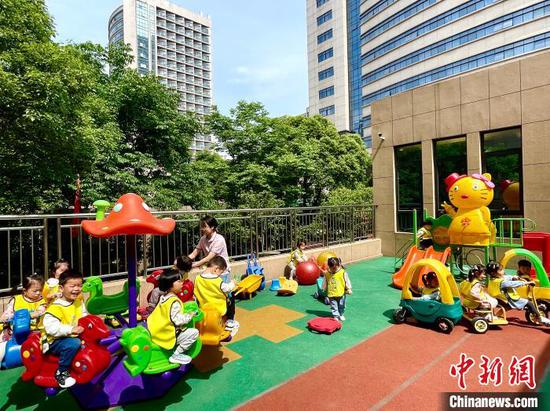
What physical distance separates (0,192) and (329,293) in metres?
11.1

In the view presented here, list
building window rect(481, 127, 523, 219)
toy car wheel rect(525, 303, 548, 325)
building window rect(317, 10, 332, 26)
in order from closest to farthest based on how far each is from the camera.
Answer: toy car wheel rect(525, 303, 548, 325) < building window rect(481, 127, 523, 219) < building window rect(317, 10, 332, 26)

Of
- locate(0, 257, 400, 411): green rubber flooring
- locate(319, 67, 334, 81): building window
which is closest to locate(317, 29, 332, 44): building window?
locate(319, 67, 334, 81): building window

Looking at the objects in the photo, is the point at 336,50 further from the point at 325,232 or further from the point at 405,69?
the point at 325,232

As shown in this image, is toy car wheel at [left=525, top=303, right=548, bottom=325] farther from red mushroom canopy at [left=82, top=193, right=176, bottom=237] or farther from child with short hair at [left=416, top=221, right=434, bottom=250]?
red mushroom canopy at [left=82, top=193, right=176, bottom=237]

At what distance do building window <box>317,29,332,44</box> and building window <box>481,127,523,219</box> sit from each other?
62195mm

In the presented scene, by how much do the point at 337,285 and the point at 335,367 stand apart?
185 cm

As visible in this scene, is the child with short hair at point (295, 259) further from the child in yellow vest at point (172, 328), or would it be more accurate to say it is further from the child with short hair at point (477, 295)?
the child in yellow vest at point (172, 328)

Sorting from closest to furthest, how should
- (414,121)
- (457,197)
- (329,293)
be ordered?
(329,293) < (457,197) < (414,121)

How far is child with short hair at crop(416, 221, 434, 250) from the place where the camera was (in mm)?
8840

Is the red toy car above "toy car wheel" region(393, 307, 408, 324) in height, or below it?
above

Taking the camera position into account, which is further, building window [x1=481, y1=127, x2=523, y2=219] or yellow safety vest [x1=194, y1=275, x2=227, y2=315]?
building window [x1=481, y1=127, x2=523, y2=219]

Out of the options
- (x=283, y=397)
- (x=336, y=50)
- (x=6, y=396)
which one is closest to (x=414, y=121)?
(x=283, y=397)

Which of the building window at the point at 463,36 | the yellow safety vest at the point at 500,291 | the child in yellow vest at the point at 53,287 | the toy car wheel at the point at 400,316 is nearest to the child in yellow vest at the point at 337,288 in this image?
the toy car wheel at the point at 400,316

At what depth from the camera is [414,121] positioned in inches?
463
